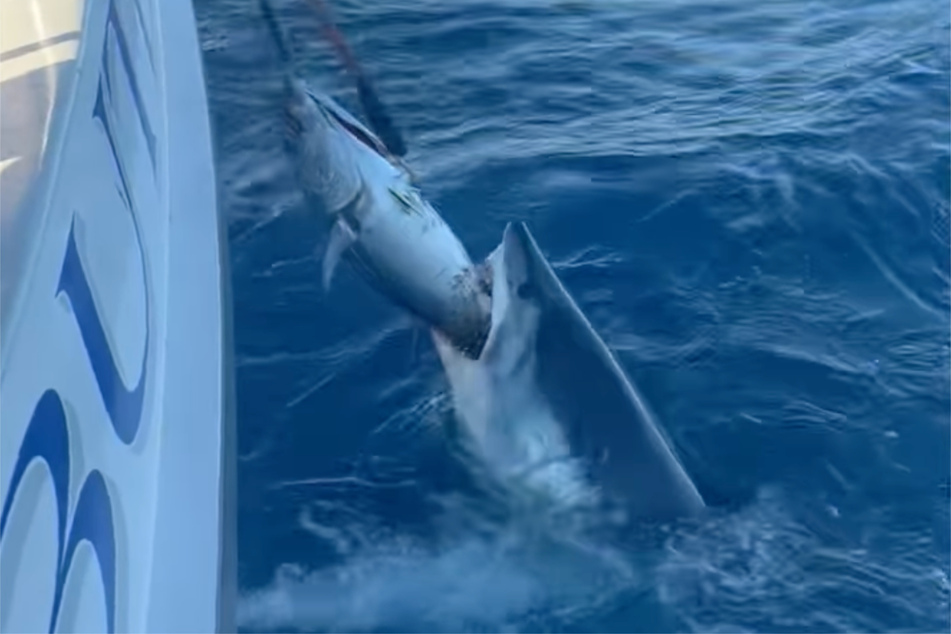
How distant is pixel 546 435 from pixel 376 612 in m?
0.49

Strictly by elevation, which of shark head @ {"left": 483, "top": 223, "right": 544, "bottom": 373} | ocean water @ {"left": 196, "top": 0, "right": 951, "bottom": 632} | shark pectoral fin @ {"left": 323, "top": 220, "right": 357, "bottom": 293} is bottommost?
ocean water @ {"left": 196, "top": 0, "right": 951, "bottom": 632}

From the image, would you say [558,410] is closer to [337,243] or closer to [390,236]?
[390,236]

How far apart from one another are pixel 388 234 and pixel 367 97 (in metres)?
1.34

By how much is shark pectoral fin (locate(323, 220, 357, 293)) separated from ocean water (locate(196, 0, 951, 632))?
1.02ft

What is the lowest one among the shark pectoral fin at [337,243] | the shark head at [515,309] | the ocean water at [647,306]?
the ocean water at [647,306]

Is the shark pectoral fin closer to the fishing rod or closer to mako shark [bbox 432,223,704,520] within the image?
mako shark [bbox 432,223,704,520]

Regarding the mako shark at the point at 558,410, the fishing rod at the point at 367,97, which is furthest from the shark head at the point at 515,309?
the fishing rod at the point at 367,97

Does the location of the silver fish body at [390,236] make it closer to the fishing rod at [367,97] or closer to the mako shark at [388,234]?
the mako shark at [388,234]

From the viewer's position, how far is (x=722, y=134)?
493 centimetres

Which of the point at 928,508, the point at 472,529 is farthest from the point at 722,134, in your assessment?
the point at 472,529

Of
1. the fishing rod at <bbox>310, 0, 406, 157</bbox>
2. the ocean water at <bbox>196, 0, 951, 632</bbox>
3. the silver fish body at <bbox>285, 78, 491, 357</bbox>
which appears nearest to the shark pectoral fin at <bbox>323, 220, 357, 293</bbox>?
the silver fish body at <bbox>285, 78, 491, 357</bbox>

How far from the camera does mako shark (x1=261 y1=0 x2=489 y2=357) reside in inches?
134

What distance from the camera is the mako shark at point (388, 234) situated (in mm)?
3395

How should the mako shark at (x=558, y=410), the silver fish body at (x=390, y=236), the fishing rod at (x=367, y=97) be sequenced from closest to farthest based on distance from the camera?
1. the mako shark at (x=558, y=410)
2. the silver fish body at (x=390, y=236)
3. the fishing rod at (x=367, y=97)
